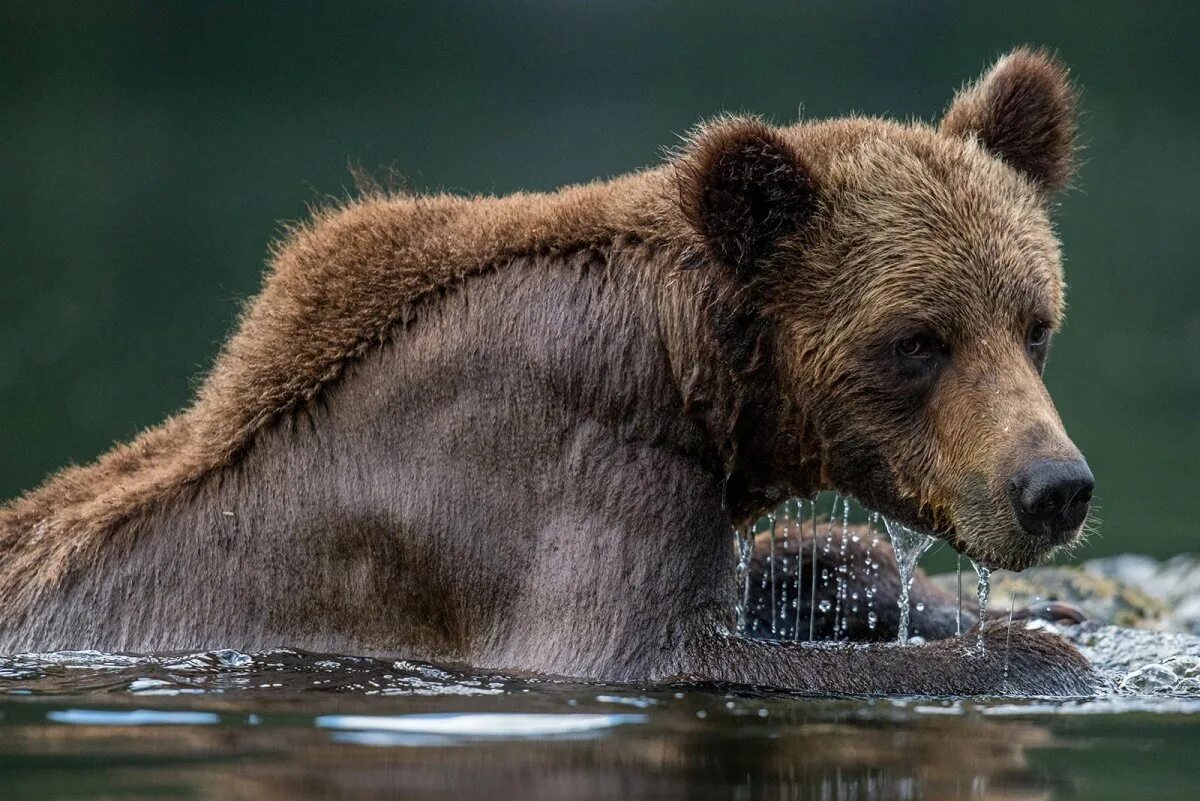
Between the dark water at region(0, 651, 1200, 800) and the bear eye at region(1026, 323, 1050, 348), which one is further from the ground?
the bear eye at region(1026, 323, 1050, 348)

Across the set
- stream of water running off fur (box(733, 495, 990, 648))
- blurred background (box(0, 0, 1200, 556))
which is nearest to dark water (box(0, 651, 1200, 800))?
stream of water running off fur (box(733, 495, 990, 648))

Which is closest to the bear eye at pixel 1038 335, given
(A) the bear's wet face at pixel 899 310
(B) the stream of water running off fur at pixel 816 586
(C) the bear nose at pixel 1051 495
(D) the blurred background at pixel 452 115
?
(A) the bear's wet face at pixel 899 310

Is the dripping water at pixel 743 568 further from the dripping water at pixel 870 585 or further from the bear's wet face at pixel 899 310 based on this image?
the bear's wet face at pixel 899 310

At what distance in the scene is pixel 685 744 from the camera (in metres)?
6.80

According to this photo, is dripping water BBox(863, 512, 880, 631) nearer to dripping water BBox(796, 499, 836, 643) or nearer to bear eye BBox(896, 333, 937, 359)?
dripping water BBox(796, 499, 836, 643)

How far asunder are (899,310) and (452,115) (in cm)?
2552

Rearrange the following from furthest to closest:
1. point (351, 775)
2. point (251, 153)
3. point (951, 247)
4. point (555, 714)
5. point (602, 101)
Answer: point (602, 101)
point (251, 153)
point (951, 247)
point (555, 714)
point (351, 775)

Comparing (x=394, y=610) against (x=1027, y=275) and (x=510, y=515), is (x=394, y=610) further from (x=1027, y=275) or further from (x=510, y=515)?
(x=1027, y=275)

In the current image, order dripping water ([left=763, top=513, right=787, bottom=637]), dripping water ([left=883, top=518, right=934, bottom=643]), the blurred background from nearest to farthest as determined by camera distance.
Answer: dripping water ([left=883, top=518, right=934, bottom=643]), dripping water ([left=763, top=513, right=787, bottom=637]), the blurred background

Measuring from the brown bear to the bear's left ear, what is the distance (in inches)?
0.9

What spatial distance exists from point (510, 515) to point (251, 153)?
24.2 m

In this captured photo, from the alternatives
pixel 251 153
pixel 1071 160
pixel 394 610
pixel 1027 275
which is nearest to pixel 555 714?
pixel 394 610

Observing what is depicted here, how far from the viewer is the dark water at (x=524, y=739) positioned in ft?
20.2

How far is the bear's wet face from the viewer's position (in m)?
8.15
